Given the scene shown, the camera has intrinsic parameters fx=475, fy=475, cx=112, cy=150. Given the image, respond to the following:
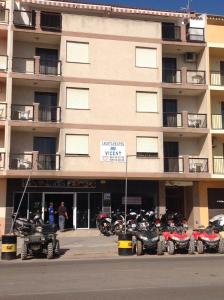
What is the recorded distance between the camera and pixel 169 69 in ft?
105

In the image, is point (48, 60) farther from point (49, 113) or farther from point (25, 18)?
point (49, 113)

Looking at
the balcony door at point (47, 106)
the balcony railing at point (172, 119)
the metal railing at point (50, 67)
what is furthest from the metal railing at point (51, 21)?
the balcony railing at point (172, 119)

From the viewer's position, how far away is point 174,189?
108 feet

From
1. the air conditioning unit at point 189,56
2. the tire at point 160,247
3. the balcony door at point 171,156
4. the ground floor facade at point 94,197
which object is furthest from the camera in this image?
the air conditioning unit at point 189,56

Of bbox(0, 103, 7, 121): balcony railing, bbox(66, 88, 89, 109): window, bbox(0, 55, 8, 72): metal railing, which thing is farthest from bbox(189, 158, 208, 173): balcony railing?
bbox(0, 55, 8, 72): metal railing

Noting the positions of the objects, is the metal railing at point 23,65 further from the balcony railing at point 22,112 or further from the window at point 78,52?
the window at point 78,52

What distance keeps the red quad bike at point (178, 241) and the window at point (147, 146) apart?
1130cm

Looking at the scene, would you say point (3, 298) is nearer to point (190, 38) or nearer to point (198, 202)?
point (198, 202)

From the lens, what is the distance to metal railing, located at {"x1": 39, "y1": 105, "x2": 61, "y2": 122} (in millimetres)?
29328

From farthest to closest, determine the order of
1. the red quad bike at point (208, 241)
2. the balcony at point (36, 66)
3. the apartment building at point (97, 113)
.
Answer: the balcony at point (36, 66) → the apartment building at point (97, 113) → the red quad bike at point (208, 241)

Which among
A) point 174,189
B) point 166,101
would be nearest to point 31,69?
point 166,101

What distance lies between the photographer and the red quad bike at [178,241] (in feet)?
61.6

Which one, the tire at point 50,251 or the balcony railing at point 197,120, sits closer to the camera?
the tire at point 50,251

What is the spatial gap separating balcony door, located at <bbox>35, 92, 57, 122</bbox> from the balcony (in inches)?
60.6
